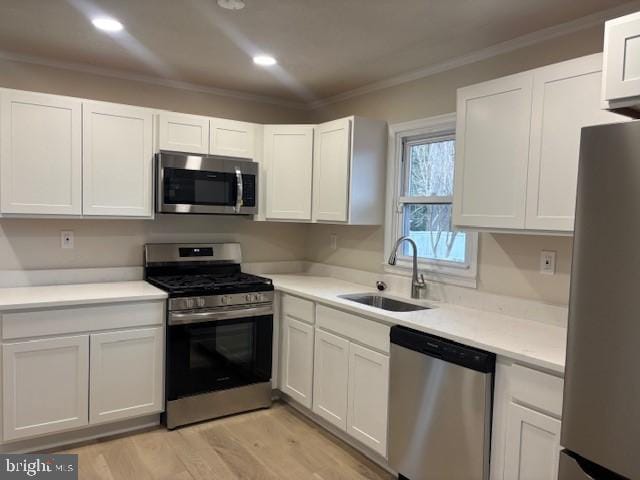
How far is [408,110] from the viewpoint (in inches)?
129

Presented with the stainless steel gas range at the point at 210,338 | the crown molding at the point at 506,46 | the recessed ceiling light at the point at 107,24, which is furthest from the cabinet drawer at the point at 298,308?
the recessed ceiling light at the point at 107,24

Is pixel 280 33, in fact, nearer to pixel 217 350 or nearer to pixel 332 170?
pixel 332 170

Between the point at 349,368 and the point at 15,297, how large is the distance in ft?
6.41

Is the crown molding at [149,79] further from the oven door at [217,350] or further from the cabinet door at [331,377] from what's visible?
the cabinet door at [331,377]

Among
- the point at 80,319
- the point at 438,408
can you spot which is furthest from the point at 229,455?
the point at 438,408

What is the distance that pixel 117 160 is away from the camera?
10.1 feet

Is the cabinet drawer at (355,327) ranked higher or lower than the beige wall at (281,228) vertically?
lower

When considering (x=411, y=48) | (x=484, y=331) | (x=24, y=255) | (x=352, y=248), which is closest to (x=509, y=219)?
(x=484, y=331)

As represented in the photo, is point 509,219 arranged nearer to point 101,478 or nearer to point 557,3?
point 557,3

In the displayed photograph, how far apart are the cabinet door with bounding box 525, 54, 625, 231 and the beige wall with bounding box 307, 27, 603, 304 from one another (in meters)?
0.34

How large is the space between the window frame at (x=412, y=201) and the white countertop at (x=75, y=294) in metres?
1.60

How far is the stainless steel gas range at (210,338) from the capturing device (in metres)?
3.03

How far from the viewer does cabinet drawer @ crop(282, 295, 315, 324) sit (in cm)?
315

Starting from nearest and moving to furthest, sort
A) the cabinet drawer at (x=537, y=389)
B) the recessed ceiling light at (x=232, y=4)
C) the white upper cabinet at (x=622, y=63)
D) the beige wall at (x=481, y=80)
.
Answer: the white upper cabinet at (x=622, y=63)
the cabinet drawer at (x=537, y=389)
the recessed ceiling light at (x=232, y=4)
the beige wall at (x=481, y=80)
